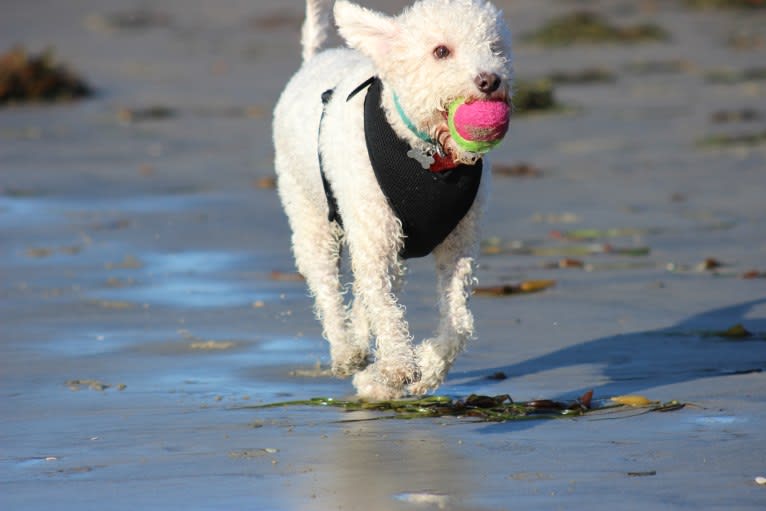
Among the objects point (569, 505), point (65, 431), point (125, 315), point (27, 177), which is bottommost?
point (569, 505)

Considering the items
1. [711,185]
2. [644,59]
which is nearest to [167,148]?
[711,185]

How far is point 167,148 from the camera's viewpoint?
52.4ft

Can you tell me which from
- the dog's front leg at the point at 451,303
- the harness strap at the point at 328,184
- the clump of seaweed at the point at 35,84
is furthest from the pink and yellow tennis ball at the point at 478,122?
the clump of seaweed at the point at 35,84

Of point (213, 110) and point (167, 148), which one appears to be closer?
point (167, 148)

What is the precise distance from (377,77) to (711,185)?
271 inches

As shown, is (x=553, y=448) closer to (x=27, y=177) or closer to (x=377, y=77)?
(x=377, y=77)

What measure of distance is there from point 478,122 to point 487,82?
0.16 meters

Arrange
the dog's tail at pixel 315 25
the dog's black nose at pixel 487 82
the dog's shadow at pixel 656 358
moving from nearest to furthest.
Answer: the dog's black nose at pixel 487 82, the dog's shadow at pixel 656 358, the dog's tail at pixel 315 25

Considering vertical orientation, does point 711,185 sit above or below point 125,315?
above

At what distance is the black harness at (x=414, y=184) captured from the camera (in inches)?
247

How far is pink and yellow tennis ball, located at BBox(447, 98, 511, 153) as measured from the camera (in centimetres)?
582

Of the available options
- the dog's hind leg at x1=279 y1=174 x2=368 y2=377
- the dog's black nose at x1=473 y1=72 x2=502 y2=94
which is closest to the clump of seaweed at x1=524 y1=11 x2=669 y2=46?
the dog's hind leg at x1=279 y1=174 x2=368 y2=377

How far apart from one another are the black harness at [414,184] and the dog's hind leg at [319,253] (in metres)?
1.29

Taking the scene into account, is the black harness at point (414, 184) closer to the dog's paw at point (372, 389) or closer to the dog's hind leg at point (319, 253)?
the dog's paw at point (372, 389)
